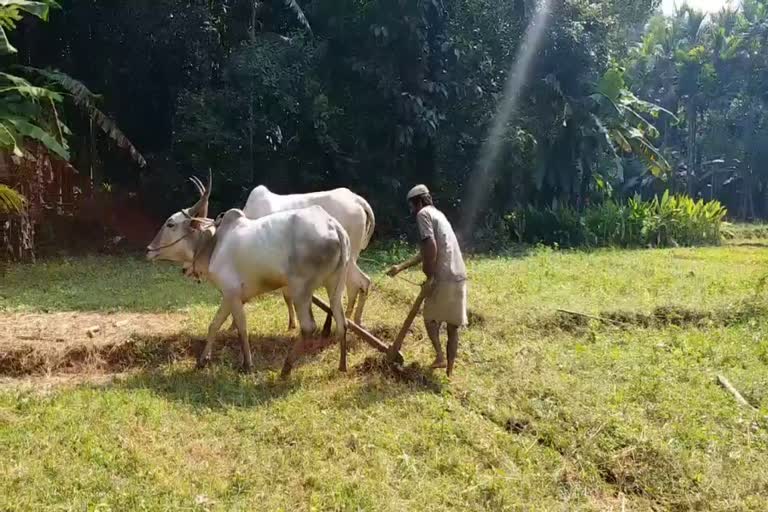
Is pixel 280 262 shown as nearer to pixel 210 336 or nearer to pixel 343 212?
pixel 210 336

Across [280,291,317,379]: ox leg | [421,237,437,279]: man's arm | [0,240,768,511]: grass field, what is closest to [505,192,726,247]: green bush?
[0,240,768,511]: grass field

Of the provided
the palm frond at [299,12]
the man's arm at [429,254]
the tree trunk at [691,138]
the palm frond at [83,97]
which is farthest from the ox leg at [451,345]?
the tree trunk at [691,138]

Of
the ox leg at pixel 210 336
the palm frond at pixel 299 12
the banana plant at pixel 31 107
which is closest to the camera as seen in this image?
the ox leg at pixel 210 336

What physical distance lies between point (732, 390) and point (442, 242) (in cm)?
305

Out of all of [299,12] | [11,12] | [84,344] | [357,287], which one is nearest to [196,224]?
[84,344]

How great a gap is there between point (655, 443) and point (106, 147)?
14.4 metres

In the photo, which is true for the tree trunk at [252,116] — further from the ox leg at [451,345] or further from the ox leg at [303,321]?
the ox leg at [451,345]

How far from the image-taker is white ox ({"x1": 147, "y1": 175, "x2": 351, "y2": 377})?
647cm

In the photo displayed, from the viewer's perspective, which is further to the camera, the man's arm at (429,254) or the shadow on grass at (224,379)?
the man's arm at (429,254)

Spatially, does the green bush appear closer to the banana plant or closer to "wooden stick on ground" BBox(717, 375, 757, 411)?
the banana plant

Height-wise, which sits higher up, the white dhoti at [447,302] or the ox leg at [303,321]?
the white dhoti at [447,302]

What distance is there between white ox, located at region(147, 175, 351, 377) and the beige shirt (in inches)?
31.5

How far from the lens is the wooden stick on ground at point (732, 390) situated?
644 cm

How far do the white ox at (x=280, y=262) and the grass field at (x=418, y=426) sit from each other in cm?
52
